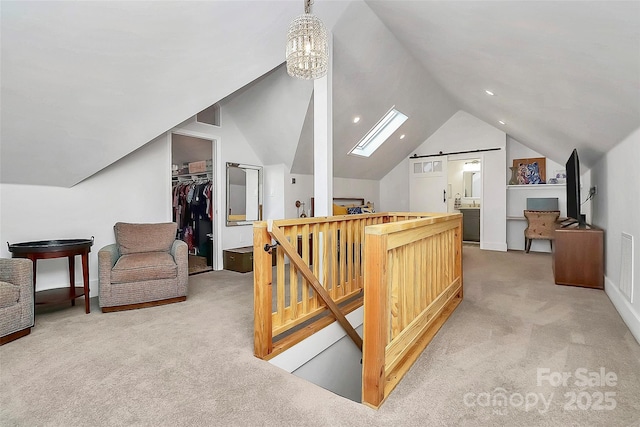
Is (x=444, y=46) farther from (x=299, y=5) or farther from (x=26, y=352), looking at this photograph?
(x=26, y=352)

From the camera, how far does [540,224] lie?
18.8 ft

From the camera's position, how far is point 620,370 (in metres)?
1.85

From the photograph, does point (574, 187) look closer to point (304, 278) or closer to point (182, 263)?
point (304, 278)

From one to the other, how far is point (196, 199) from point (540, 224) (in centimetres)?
594

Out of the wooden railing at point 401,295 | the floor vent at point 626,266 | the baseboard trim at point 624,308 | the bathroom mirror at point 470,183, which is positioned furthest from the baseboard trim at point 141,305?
the bathroom mirror at point 470,183

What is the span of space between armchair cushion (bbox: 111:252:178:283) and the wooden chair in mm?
5889

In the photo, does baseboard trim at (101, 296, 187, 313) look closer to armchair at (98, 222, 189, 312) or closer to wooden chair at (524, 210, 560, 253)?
armchair at (98, 222, 189, 312)

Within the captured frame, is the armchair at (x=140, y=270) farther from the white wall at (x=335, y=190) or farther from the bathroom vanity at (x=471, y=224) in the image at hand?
the bathroom vanity at (x=471, y=224)

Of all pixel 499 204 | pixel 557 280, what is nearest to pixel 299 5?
pixel 557 280

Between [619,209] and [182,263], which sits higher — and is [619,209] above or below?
above

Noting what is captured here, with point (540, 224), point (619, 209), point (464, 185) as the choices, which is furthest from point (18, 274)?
point (464, 185)

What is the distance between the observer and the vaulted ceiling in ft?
6.01

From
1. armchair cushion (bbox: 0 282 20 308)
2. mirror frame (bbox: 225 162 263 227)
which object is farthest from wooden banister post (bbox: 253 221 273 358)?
mirror frame (bbox: 225 162 263 227)

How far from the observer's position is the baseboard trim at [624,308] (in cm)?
230
